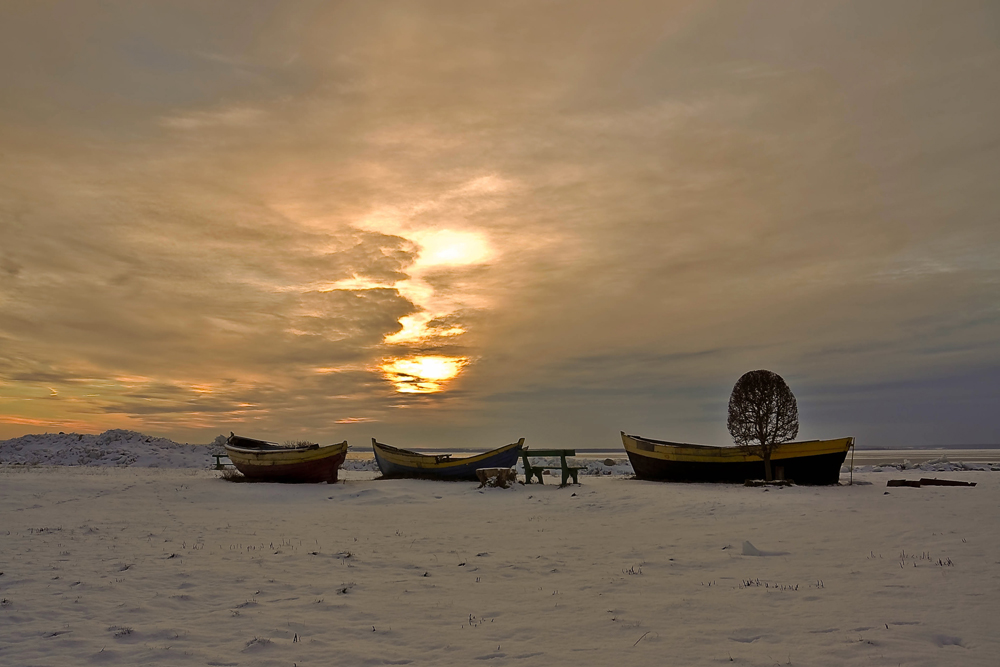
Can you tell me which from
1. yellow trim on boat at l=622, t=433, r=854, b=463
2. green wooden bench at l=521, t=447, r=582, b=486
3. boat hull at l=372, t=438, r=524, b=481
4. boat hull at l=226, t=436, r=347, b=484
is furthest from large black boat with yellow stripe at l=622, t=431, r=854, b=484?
boat hull at l=226, t=436, r=347, b=484

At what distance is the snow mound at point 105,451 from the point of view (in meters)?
43.0

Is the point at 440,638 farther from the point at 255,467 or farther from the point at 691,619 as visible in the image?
the point at 255,467

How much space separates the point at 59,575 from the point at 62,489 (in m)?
14.0

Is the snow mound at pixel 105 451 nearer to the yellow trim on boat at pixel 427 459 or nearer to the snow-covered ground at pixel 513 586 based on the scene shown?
the yellow trim on boat at pixel 427 459

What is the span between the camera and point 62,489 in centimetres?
2023

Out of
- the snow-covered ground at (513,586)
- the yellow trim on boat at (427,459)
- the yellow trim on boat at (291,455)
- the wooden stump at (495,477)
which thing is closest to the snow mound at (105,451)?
the yellow trim on boat at (291,455)

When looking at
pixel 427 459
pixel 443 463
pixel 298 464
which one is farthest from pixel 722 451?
pixel 298 464

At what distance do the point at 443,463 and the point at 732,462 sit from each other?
40.8ft

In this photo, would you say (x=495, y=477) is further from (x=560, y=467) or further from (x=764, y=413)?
(x=764, y=413)

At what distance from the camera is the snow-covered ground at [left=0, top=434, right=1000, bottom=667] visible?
5785 millimetres

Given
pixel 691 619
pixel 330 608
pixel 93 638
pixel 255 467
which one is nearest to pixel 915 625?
pixel 691 619

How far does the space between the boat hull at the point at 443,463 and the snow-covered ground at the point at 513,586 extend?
11.2 metres

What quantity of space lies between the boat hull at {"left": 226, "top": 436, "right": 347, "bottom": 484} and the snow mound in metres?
18.2

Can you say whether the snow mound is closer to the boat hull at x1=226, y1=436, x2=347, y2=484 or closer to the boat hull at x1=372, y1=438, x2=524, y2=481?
the boat hull at x1=226, y1=436, x2=347, y2=484
